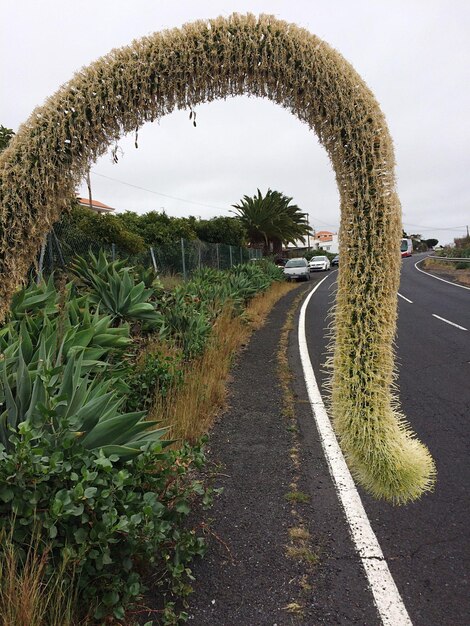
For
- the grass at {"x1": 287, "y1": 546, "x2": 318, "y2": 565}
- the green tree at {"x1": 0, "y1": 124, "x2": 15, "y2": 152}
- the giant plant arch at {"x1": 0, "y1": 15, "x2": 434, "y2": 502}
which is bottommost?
the grass at {"x1": 287, "y1": 546, "x2": 318, "y2": 565}

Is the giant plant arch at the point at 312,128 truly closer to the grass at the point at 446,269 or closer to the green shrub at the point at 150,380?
the green shrub at the point at 150,380

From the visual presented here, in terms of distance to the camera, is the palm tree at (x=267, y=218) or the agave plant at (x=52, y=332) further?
the palm tree at (x=267, y=218)

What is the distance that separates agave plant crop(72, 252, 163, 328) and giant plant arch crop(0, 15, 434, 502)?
4.30 m

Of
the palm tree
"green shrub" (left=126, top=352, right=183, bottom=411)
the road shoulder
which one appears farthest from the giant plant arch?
the palm tree

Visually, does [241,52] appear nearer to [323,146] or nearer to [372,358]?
[323,146]

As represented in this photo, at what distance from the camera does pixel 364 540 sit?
316cm

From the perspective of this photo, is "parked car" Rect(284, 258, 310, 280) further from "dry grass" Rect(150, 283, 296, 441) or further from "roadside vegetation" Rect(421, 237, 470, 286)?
"dry grass" Rect(150, 283, 296, 441)

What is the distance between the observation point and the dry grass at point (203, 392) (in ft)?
14.4

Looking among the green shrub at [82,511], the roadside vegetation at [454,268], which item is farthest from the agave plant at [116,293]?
the roadside vegetation at [454,268]

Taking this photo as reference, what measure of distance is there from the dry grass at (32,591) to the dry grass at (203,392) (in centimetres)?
143

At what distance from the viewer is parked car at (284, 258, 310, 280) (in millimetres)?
31188

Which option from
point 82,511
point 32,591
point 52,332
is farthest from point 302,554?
point 52,332

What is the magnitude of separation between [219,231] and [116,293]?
A: 2191cm

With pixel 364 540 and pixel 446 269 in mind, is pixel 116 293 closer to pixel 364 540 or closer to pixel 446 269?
pixel 364 540
